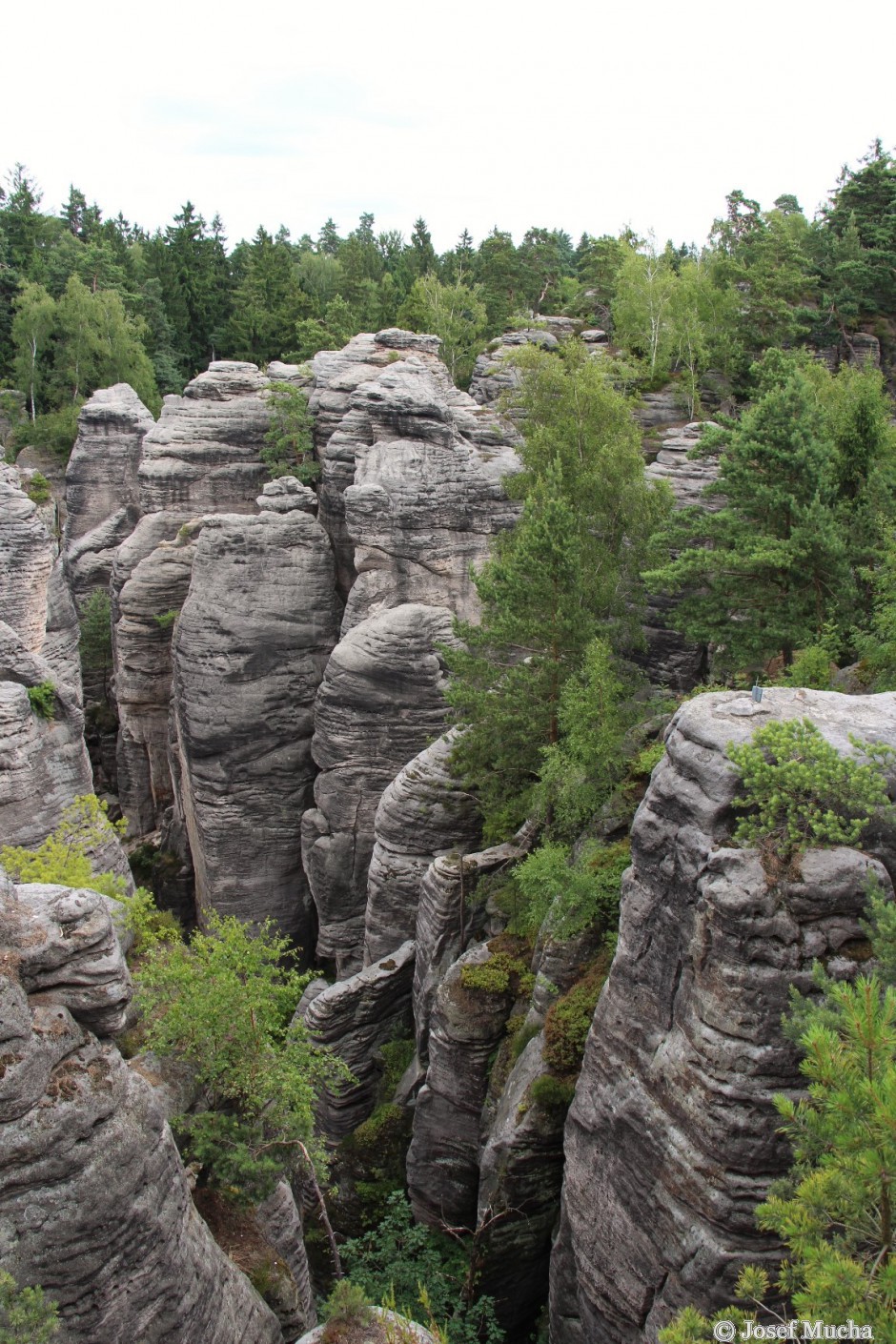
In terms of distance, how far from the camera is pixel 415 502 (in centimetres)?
3045

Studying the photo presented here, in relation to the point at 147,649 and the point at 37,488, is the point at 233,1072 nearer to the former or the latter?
the point at 147,649

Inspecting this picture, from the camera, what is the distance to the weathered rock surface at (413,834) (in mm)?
23203

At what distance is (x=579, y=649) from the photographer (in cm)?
2081

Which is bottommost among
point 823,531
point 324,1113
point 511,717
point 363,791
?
point 324,1113

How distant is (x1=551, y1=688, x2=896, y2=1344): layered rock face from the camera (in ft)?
36.8

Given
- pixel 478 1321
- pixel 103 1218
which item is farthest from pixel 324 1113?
pixel 103 1218

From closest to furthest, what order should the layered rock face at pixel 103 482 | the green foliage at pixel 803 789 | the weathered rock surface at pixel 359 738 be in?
the green foliage at pixel 803 789, the weathered rock surface at pixel 359 738, the layered rock face at pixel 103 482

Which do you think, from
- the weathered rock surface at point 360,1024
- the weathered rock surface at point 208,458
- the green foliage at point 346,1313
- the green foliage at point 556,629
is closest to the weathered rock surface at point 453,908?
the green foliage at point 556,629

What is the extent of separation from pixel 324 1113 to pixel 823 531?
17892 millimetres

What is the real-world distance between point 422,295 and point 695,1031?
170ft

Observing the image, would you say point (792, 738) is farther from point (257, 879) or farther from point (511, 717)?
point (257, 879)

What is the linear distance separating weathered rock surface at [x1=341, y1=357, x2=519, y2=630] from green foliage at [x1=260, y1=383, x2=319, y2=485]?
4017 millimetres

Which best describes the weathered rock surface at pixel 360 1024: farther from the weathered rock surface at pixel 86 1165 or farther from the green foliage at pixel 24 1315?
the green foliage at pixel 24 1315

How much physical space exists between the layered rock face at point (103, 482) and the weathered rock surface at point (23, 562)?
1320 centimetres
